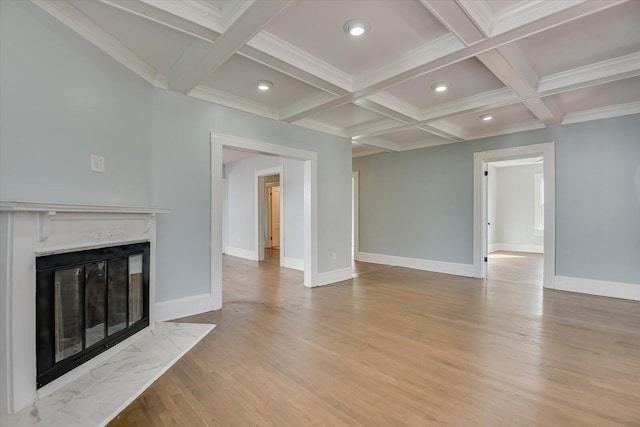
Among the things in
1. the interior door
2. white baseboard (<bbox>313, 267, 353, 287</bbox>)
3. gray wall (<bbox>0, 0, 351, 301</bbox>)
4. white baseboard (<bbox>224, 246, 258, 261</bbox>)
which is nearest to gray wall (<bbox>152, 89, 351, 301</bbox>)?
gray wall (<bbox>0, 0, 351, 301</bbox>)

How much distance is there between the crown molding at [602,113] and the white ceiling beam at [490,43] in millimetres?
3040

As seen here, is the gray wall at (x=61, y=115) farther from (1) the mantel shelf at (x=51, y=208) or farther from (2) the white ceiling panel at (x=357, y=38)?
(2) the white ceiling panel at (x=357, y=38)

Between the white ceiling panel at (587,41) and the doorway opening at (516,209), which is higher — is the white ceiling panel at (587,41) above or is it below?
above

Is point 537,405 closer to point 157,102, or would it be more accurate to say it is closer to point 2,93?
point 2,93

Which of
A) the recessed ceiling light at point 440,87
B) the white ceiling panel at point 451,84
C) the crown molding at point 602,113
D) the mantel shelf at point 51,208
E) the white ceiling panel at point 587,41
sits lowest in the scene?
the mantel shelf at point 51,208

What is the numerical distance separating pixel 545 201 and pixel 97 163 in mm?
5838

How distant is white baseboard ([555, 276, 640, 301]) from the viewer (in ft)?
13.6

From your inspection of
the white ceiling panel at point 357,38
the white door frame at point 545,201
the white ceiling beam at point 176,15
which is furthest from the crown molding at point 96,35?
the white door frame at point 545,201

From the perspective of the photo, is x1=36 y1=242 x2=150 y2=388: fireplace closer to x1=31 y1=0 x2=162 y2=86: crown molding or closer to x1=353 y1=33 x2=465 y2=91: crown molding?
x1=31 y1=0 x2=162 y2=86: crown molding

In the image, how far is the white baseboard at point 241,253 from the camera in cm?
747

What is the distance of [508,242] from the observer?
937cm

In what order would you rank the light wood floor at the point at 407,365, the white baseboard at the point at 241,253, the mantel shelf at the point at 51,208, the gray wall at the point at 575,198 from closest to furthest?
the mantel shelf at the point at 51,208, the light wood floor at the point at 407,365, the gray wall at the point at 575,198, the white baseboard at the point at 241,253

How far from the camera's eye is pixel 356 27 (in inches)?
93.1

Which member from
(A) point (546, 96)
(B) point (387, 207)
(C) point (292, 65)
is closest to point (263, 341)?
(C) point (292, 65)
